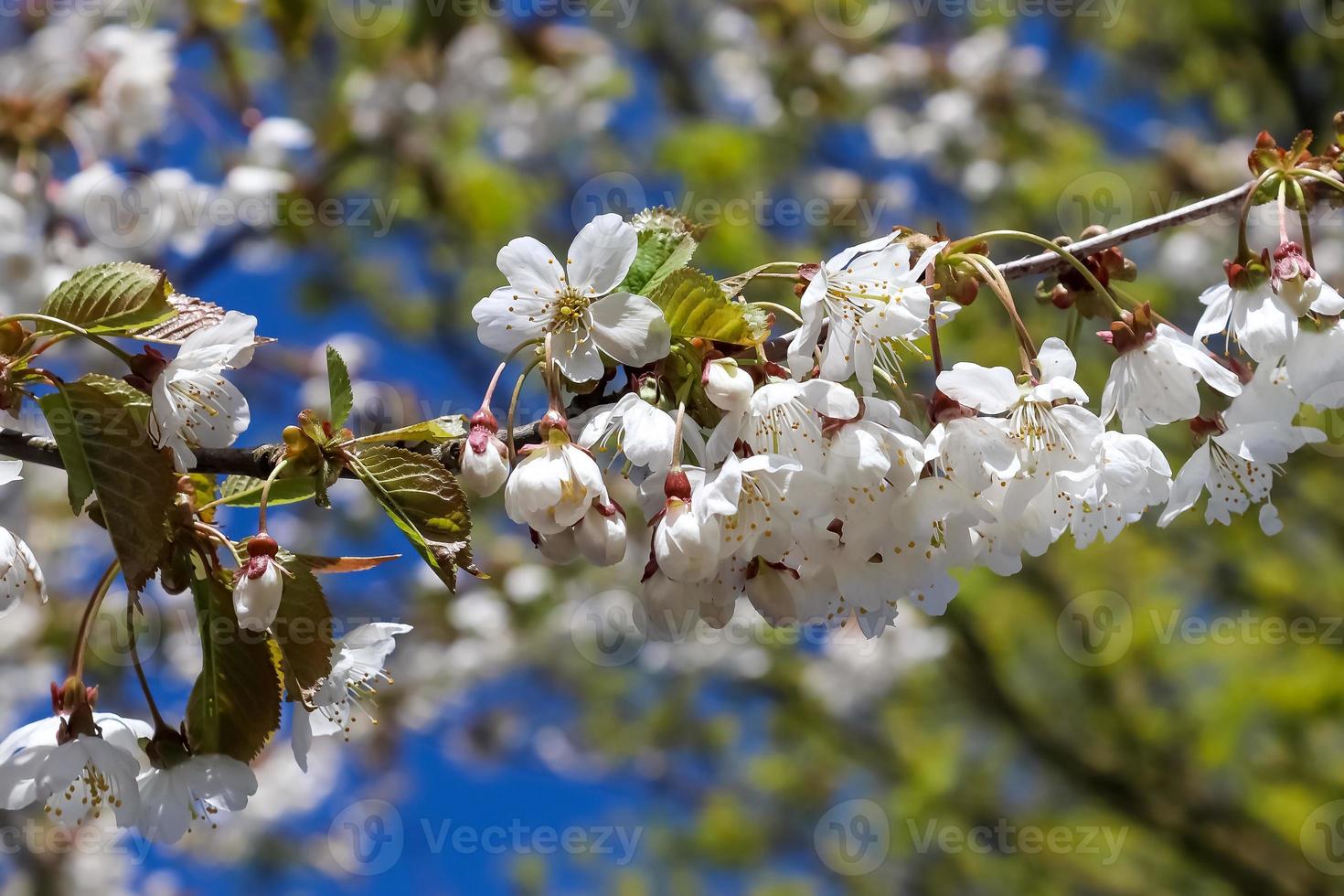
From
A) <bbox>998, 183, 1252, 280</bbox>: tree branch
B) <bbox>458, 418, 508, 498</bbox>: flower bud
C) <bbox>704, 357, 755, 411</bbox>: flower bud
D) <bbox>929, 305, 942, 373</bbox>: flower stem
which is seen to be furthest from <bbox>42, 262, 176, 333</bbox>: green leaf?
<bbox>998, 183, 1252, 280</bbox>: tree branch

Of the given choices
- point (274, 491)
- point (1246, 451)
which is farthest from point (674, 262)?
point (1246, 451)

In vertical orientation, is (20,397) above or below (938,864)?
above

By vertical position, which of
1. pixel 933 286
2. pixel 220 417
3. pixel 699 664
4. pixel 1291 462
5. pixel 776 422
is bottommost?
pixel 699 664

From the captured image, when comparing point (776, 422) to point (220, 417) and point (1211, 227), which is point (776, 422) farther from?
point (1211, 227)

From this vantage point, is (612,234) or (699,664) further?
(699,664)

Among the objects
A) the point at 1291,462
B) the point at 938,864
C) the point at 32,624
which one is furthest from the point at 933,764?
the point at 32,624

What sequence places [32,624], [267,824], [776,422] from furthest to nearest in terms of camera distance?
1. [267,824]
2. [32,624]
3. [776,422]
